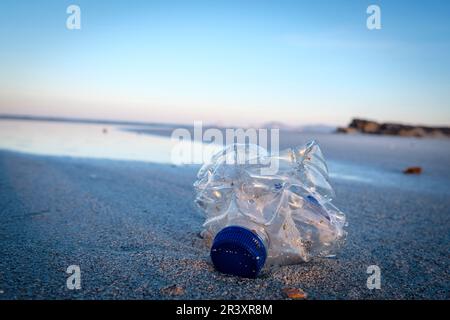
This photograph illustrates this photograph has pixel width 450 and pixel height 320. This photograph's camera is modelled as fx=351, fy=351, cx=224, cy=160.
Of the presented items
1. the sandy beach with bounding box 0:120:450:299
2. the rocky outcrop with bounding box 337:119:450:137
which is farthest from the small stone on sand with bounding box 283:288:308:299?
the rocky outcrop with bounding box 337:119:450:137

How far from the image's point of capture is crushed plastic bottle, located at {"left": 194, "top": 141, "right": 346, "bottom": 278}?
2504 millimetres

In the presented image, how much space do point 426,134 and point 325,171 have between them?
43196 mm

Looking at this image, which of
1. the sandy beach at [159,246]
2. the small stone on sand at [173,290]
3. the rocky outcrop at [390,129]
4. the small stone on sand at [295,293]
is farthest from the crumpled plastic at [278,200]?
the rocky outcrop at [390,129]

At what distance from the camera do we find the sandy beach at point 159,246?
2.46 meters

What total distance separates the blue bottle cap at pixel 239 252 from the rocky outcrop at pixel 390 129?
4191 centimetres

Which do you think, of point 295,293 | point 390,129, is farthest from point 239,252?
point 390,129

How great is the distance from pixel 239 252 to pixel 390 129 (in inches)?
1780

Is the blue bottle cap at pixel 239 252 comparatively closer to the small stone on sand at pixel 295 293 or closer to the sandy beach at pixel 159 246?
the sandy beach at pixel 159 246

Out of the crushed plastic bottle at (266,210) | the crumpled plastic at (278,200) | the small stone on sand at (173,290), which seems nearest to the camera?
the small stone on sand at (173,290)

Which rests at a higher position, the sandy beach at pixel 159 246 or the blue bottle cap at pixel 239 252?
the blue bottle cap at pixel 239 252

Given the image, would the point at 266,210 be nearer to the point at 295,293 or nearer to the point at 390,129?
the point at 295,293

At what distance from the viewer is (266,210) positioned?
2.78 meters
